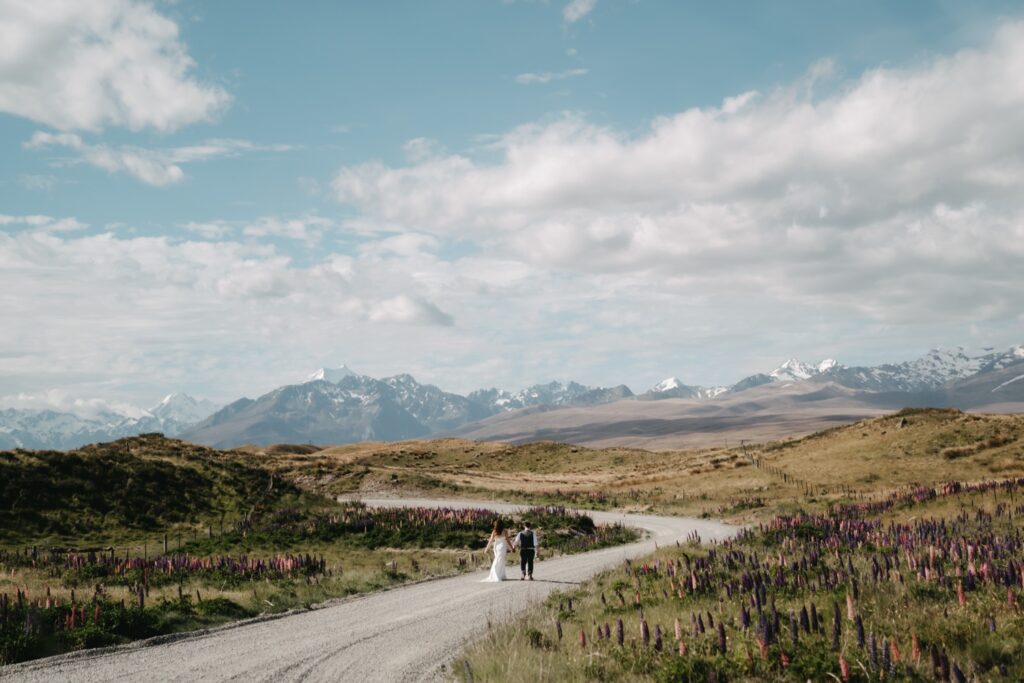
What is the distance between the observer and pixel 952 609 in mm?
10984

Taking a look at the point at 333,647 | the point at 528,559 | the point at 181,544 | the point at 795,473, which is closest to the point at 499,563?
the point at 528,559

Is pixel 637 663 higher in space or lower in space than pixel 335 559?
higher

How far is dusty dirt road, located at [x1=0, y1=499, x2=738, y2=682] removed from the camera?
12062 mm

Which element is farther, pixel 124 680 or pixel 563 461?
pixel 563 461

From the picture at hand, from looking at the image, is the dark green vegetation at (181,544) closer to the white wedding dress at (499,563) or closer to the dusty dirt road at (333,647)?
the dusty dirt road at (333,647)

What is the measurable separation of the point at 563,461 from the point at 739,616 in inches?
4973

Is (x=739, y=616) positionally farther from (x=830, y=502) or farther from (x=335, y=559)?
(x=830, y=502)

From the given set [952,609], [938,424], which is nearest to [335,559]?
[952,609]

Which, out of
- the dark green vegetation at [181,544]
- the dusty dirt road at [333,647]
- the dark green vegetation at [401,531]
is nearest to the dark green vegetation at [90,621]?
the dark green vegetation at [181,544]

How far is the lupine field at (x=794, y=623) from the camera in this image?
30.0 feet

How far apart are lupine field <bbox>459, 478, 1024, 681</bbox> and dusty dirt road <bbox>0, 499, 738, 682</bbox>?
5.43 feet

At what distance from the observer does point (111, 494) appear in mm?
45281

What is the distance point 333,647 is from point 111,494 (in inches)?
1542

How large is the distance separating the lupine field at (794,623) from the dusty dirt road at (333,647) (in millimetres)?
1656
